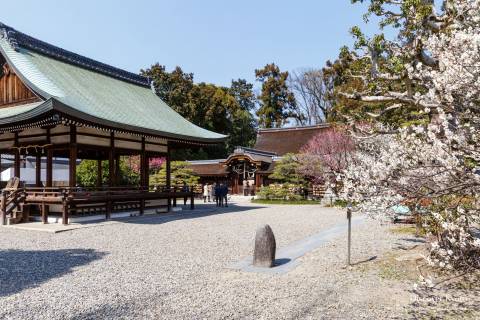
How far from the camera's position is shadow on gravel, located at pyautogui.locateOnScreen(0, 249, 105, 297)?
20.7ft

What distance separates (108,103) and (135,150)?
88.6 inches

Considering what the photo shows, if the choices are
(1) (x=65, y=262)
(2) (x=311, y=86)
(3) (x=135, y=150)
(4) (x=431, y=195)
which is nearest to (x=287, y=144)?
(2) (x=311, y=86)

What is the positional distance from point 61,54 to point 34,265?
1268cm

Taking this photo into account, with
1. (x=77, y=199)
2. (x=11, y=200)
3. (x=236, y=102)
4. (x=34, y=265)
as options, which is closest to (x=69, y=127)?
(x=77, y=199)

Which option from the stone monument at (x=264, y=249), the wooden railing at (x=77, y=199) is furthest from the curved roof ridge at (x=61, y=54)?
the stone monument at (x=264, y=249)

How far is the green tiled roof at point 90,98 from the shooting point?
13.4 metres

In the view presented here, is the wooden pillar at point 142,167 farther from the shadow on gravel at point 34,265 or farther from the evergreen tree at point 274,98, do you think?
the evergreen tree at point 274,98

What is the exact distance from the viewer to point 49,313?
16.1 ft

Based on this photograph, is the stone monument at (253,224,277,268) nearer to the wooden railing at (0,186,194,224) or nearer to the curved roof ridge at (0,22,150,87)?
the wooden railing at (0,186,194,224)

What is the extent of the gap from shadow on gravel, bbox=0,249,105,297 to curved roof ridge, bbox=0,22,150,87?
10.2 metres

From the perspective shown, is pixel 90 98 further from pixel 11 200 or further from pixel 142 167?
pixel 11 200

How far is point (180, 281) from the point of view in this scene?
6320 millimetres

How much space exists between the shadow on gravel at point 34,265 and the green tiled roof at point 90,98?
15.1ft

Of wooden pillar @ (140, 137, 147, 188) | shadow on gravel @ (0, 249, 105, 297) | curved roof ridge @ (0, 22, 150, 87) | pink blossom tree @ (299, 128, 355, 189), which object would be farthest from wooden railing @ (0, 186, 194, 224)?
pink blossom tree @ (299, 128, 355, 189)
